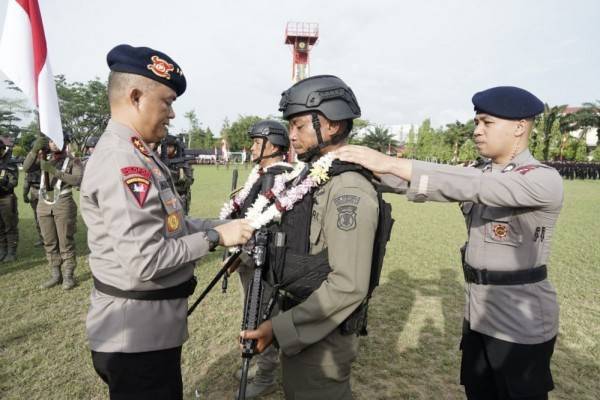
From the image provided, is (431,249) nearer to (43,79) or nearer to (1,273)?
(43,79)

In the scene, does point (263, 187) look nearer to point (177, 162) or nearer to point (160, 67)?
point (160, 67)

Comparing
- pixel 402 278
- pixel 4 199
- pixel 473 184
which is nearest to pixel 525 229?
pixel 473 184

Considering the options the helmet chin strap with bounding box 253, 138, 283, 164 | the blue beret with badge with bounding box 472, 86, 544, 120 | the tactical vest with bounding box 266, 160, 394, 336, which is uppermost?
the blue beret with badge with bounding box 472, 86, 544, 120

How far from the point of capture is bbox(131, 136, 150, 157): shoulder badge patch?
6.65 feet

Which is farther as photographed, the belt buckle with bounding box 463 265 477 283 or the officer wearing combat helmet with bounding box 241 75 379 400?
the belt buckle with bounding box 463 265 477 283

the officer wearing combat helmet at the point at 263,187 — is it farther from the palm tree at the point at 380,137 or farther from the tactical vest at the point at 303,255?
the palm tree at the point at 380,137

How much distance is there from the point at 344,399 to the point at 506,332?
1.21 m

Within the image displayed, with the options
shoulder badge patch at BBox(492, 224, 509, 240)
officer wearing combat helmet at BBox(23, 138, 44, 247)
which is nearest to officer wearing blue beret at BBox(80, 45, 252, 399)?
shoulder badge patch at BBox(492, 224, 509, 240)

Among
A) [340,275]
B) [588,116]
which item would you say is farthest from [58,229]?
[588,116]

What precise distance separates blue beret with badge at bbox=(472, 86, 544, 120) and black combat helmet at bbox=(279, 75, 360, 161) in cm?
90

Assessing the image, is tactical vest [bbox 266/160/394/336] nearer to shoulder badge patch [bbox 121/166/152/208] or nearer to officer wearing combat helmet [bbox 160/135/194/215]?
shoulder badge patch [bbox 121/166/152/208]

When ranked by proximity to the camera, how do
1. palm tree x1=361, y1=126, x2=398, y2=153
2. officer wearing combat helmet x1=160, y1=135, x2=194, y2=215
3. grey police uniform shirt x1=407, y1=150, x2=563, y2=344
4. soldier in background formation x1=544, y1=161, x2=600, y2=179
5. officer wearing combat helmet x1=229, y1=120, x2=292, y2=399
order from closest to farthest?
grey police uniform shirt x1=407, y1=150, x2=563, y2=344 → officer wearing combat helmet x1=229, y1=120, x2=292, y2=399 → officer wearing combat helmet x1=160, y1=135, x2=194, y2=215 → soldier in background formation x1=544, y1=161, x2=600, y2=179 → palm tree x1=361, y1=126, x2=398, y2=153

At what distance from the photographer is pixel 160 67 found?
6.83 feet

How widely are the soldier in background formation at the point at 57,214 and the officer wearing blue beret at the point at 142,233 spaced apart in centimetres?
512
